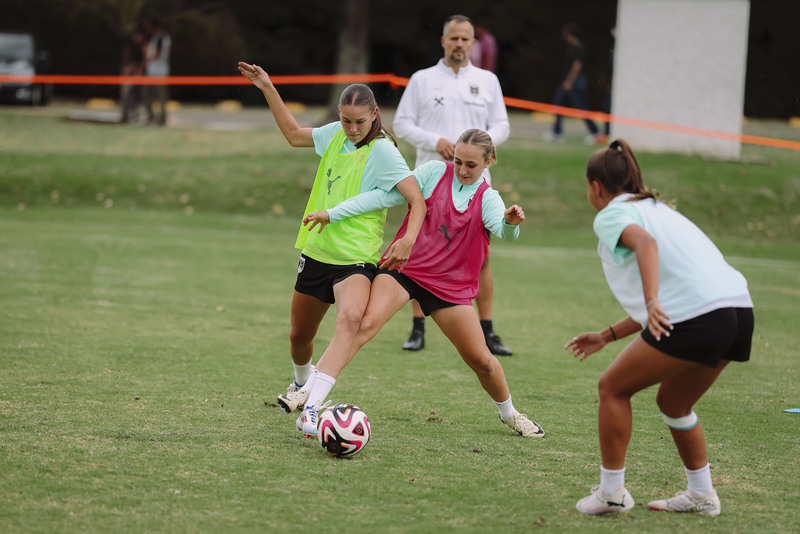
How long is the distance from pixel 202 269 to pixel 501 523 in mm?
7556

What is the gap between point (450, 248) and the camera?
17.5ft

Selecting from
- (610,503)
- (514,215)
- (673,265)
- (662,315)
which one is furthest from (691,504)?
(514,215)

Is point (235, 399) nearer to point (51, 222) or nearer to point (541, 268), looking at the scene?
point (541, 268)

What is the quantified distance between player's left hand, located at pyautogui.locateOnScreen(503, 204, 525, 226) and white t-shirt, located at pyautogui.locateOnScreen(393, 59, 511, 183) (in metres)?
2.91

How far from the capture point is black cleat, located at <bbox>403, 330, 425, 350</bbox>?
7738mm

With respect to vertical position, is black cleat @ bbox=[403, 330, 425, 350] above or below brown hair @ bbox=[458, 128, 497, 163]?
below

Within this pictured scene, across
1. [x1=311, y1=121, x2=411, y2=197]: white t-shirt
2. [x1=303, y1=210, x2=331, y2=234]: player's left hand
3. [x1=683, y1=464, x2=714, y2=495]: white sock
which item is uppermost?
[x1=311, y1=121, x2=411, y2=197]: white t-shirt

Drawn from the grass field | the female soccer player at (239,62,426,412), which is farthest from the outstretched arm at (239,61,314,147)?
the grass field

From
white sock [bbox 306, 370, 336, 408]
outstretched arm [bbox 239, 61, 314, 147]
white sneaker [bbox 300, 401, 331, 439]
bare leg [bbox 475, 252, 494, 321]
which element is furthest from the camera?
bare leg [bbox 475, 252, 494, 321]

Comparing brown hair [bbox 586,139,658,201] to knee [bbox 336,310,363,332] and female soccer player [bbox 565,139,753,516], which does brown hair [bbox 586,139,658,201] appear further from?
knee [bbox 336,310,363,332]

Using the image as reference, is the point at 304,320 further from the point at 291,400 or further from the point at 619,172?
the point at 619,172

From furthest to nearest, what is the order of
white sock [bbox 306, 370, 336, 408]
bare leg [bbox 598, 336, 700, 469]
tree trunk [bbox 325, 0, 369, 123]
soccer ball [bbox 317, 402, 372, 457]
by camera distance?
tree trunk [bbox 325, 0, 369, 123] < white sock [bbox 306, 370, 336, 408] < soccer ball [bbox 317, 402, 372, 457] < bare leg [bbox 598, 336, 700, 469]

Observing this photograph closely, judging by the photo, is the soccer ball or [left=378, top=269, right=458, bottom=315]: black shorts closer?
the soccer ball

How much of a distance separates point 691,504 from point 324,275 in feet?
7.55
